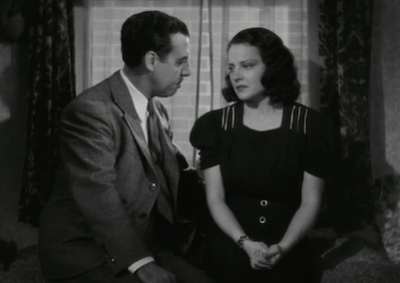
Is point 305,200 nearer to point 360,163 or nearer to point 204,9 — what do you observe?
point 360,163

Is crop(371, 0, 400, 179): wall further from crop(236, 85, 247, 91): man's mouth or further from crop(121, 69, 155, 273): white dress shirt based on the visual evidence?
crop(121, 69, 155, 273): white dress shirt

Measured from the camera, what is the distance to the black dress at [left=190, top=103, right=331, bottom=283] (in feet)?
6.22

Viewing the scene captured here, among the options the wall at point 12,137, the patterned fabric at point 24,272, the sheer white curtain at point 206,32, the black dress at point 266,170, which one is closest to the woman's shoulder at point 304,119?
the black dress at point 266,170

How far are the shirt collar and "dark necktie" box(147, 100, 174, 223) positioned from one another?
0.05 metres

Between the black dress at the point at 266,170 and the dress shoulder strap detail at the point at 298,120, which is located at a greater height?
the dress shoulder strap detail at the point at 298,120

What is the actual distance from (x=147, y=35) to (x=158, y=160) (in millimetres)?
450

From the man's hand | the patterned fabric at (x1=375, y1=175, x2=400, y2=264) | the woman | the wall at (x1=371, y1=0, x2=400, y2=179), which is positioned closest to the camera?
the man's hand

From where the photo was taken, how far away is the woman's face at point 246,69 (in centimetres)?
191

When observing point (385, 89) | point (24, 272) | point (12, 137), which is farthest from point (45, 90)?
point (385, 89)

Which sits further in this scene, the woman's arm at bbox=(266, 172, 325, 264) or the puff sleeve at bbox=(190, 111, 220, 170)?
the puff sleeve at bbox=(190, 111, 220, 170)

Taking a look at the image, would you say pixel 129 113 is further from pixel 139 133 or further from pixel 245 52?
pixel 245 52

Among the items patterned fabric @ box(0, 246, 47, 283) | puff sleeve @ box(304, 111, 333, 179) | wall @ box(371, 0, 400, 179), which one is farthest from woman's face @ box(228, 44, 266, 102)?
patterned fabric @ box(0, 246, 47, 283)

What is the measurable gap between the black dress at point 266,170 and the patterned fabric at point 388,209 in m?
0.59

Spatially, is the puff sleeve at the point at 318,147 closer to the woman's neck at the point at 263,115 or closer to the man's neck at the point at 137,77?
the woman's neck at the point at 263,115
